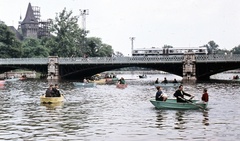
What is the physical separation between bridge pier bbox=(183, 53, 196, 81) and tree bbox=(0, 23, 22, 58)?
2566 inches

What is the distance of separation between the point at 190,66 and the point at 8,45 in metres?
70.3

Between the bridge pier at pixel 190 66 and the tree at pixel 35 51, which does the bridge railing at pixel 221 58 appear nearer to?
the bridge pier at pixel 190 66

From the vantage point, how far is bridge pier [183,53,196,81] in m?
103

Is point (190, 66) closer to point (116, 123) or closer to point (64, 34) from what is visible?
point (64, 34)

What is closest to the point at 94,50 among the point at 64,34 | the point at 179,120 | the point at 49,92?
the point at 64,34

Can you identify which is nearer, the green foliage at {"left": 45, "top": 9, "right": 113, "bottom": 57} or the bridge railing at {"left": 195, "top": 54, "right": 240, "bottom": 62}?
the bridge railing at {"left": 195, "top": 54, "right": 240, "bottom": 62}

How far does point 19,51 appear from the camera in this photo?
15012 centimetres

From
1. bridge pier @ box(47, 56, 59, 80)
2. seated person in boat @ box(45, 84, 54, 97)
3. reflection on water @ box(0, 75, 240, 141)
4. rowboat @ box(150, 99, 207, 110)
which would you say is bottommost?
reflection on water @ box(0, 75, 240, 141)

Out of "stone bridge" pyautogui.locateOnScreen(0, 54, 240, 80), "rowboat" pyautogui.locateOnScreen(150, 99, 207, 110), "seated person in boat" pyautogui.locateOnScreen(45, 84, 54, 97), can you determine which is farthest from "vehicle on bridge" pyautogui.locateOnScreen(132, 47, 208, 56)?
"rowboat" pyautogui.locateOnScreen(150, 99, 207, 110)

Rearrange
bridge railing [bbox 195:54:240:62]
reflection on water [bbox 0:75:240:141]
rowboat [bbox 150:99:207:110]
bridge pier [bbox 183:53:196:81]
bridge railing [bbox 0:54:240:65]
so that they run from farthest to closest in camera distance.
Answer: bridge pier [bbox 183:53:196:81] < bridge railing [bbox 0:54:240:65] < bridge railing [bbox 195:54:240:62] < rowboat [bbox 150:99:207:110] < reflection on water [bbox 0:75:240:141]

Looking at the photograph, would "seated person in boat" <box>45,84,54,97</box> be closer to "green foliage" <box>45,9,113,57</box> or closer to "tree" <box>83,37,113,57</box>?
"green foliage" <box>45,9,113,57</box>

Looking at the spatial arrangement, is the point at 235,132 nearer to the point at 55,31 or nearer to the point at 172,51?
the point at 172,51

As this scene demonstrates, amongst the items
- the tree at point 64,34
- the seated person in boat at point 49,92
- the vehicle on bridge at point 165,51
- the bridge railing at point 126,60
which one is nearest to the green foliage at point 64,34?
the tree at point 64,34

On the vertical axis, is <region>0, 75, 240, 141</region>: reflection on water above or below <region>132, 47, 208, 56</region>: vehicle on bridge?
below
